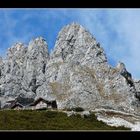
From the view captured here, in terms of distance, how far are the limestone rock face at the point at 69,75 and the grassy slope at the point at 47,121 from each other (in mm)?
93741

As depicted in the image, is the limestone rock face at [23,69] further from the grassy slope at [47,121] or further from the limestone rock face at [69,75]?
the grassy slope at [47,121]

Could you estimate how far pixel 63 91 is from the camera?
16450 centimetres

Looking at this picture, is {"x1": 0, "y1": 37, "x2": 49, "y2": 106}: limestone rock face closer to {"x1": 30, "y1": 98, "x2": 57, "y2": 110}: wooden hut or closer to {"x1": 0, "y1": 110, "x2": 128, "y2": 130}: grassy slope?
{"x1": 30, "y1": 98, "x2": 57, "y2": 110}: wooden hut

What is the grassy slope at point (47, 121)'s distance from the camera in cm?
4362

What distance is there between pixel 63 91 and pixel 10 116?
116 meters

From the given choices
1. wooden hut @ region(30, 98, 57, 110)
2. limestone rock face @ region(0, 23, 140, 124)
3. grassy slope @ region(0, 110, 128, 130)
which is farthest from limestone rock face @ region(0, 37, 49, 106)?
grassy slope @ region(0, 110, 128, 130)

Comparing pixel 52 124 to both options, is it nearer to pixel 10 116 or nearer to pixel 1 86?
pixel 10 116

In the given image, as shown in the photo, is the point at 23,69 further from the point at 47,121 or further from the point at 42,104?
the point at 47,121

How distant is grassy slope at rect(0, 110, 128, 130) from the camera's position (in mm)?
43625

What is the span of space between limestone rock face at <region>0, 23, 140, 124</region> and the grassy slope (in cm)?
9374

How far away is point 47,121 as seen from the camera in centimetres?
4703

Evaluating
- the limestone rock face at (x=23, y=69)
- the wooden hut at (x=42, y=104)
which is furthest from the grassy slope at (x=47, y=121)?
the limestone rock face at (x=23, y=69)

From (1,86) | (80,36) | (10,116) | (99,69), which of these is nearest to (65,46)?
(80,36)

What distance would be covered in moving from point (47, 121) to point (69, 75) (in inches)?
4554
